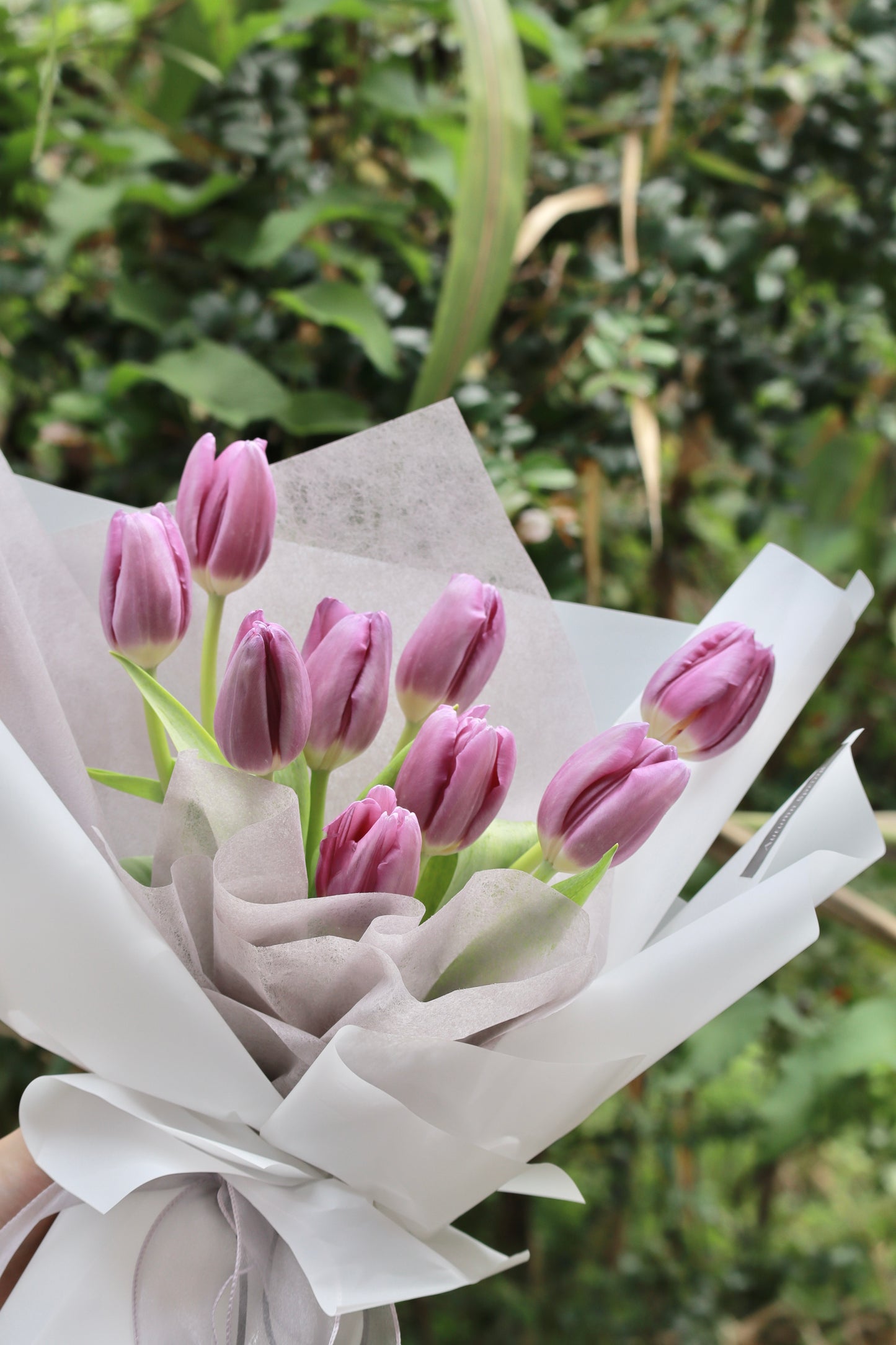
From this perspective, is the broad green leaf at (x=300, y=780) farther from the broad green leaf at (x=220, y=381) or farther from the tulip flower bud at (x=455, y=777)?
the broad green leaf at (x=220, y=381)

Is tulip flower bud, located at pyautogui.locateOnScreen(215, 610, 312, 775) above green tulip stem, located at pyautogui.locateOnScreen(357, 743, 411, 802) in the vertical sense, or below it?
above

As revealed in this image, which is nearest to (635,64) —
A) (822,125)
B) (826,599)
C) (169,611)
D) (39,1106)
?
(822,125)

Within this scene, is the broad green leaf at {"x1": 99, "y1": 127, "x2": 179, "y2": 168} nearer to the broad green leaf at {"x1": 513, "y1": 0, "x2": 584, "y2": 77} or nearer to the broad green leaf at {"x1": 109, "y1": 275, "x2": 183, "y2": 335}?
the broad green leaf at {"x1": 109, "y1": 275, "x2": 183, "y2": 335}

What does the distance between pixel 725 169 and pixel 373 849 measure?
708 millimetres

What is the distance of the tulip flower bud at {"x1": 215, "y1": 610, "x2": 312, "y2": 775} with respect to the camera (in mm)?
236

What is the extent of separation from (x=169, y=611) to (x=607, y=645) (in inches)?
6.4

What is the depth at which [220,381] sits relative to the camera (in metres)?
0.57

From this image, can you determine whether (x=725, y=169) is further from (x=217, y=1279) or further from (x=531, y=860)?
(x=217, y=1279)

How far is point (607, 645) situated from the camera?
360 millimetres

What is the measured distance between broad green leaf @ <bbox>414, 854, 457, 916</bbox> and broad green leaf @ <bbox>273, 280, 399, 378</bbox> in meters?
0.36

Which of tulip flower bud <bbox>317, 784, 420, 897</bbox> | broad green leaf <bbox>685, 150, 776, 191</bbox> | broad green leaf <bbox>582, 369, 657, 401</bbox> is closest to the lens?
tulip flower bud <bbox>317, 784, 420, 897</bbox>

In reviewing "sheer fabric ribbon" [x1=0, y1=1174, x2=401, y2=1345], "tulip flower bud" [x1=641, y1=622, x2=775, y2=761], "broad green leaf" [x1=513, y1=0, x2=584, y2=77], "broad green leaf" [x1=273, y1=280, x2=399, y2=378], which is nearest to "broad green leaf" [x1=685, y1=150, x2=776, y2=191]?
"broad green leaf" [x1=513, y1=0, x2=584, y2=77]

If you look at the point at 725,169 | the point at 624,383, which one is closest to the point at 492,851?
the point at 624,383

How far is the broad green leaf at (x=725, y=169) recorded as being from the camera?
2.47ft
